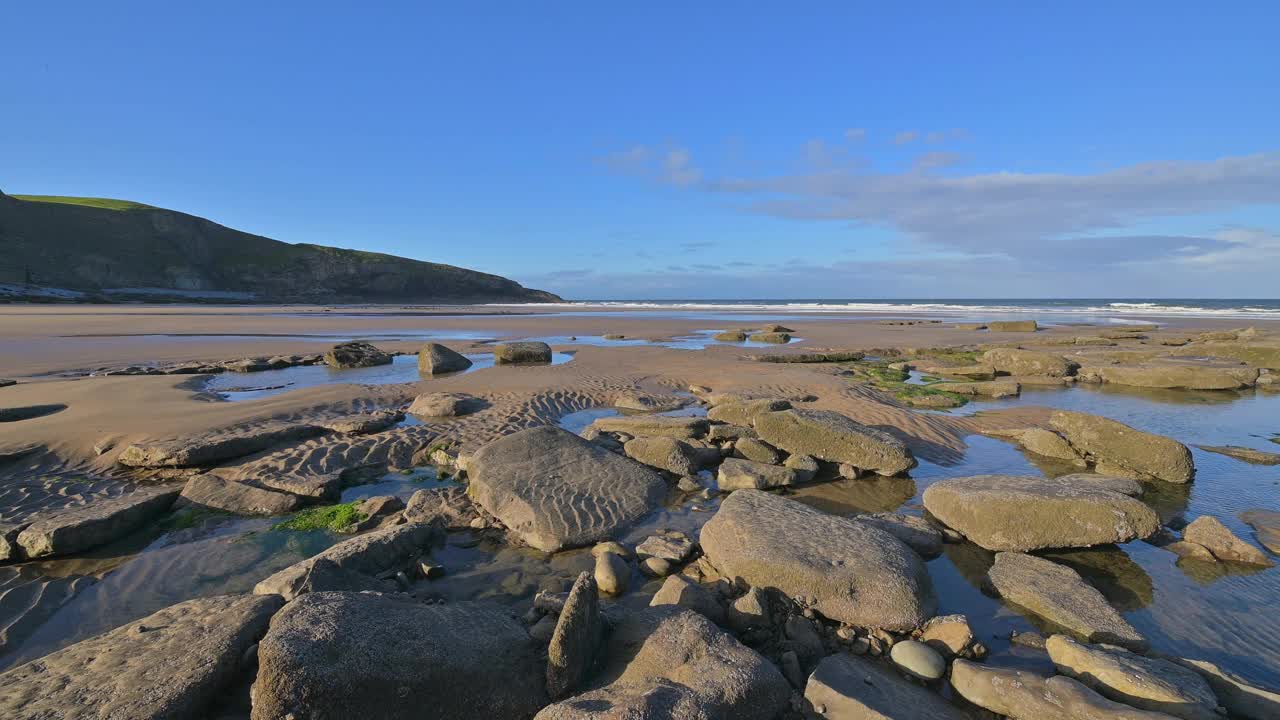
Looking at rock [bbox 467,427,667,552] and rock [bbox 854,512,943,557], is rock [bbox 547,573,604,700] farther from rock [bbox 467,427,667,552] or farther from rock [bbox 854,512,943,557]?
rock [bbox 854,512,943,557]

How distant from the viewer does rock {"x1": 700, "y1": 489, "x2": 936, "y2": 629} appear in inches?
167

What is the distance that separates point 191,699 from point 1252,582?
8278 mm

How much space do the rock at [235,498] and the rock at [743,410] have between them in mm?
6631

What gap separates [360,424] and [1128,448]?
38.7 feet

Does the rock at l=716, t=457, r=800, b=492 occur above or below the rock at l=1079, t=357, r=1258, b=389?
below

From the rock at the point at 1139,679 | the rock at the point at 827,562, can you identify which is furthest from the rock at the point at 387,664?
the rock at the point at 1139,679

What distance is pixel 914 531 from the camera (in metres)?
5.74

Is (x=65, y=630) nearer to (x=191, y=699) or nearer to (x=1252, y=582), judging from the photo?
(x=191, y=699)

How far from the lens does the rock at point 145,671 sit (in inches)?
115

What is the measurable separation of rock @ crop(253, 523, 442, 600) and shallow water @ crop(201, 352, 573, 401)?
9.11m

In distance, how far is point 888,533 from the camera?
532 centimetres

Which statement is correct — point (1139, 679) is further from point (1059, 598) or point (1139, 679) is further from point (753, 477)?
point (753, 477)

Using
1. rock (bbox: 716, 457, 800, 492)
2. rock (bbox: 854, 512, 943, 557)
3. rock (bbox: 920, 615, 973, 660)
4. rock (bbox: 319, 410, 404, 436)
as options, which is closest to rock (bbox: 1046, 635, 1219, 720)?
rock (bbox: 920, 615, 973, 660)

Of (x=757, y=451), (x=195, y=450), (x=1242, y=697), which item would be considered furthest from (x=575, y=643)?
(x=195, y=450)
